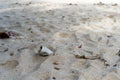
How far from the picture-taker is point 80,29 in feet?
12.7

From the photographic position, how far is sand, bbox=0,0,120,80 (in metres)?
2.58

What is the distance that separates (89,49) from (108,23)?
4.19ft

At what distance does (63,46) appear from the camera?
3.20 m

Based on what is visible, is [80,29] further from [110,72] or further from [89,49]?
[110,72]

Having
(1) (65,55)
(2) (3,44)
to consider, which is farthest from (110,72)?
(2) (3,44)

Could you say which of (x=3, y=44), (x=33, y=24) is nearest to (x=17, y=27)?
(x=33, y=24)

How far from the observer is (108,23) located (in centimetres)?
420

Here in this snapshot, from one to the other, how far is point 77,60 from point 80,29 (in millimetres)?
1122

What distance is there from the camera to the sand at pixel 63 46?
8.46ft

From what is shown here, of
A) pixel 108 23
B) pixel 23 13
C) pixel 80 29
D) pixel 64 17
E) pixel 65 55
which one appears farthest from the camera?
pixel 23 13

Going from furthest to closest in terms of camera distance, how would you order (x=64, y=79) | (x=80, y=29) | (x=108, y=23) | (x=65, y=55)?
(x=108, y=23) → (x=80, y=29) → (x=65, y=55) → (x=64, y=79)

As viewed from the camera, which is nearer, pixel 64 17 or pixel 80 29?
pixel 80 29

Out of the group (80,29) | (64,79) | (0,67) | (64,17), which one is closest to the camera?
(64,79)

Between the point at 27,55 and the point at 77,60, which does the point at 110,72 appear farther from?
the point at 27,55
